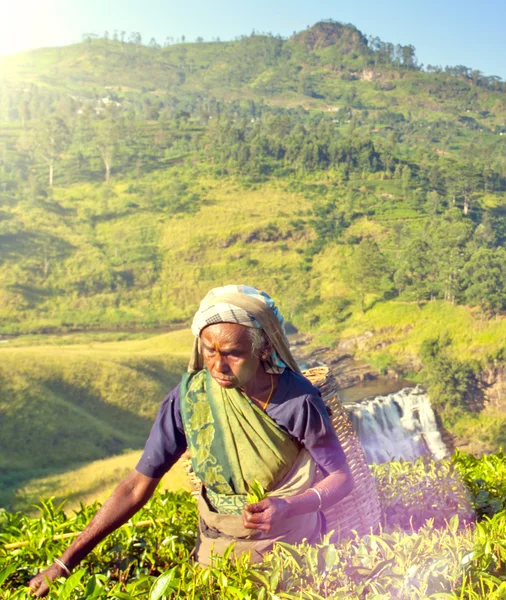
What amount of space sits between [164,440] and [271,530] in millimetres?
302

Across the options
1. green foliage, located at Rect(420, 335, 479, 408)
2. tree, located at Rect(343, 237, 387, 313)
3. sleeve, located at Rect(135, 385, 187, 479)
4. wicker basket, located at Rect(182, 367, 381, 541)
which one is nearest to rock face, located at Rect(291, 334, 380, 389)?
green foliage, located at Rect(420, 335, 479, 408)

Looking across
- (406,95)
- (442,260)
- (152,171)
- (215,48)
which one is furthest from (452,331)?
(215,48)

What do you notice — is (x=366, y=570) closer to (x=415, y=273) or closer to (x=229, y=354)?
(x=229, y=354)

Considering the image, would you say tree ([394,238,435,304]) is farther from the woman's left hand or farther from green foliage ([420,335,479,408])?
the woman's left hand

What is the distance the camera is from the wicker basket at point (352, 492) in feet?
5.07

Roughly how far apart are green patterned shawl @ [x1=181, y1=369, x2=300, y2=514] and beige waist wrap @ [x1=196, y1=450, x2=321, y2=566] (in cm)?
2

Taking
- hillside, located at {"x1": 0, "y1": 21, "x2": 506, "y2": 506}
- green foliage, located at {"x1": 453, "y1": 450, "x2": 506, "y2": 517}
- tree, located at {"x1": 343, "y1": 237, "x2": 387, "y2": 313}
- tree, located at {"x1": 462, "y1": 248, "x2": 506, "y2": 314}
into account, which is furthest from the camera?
tree, located at {"x1": 343, "y1": 237, "x2": 387, "y2": 313}

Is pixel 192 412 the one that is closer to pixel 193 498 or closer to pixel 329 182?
pixel 193 498

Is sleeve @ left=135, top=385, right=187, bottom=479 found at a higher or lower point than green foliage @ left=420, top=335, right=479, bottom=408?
higher

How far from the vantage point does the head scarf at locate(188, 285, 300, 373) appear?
1.39 metres

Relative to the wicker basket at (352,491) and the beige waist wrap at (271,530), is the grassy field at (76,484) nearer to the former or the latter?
the wicker basket at (352,491)

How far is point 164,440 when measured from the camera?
5.07 ft

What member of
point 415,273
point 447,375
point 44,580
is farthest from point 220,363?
point 415,273

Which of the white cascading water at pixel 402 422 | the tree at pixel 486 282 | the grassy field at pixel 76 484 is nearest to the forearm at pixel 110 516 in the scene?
the grassy field at pixel 76 484
